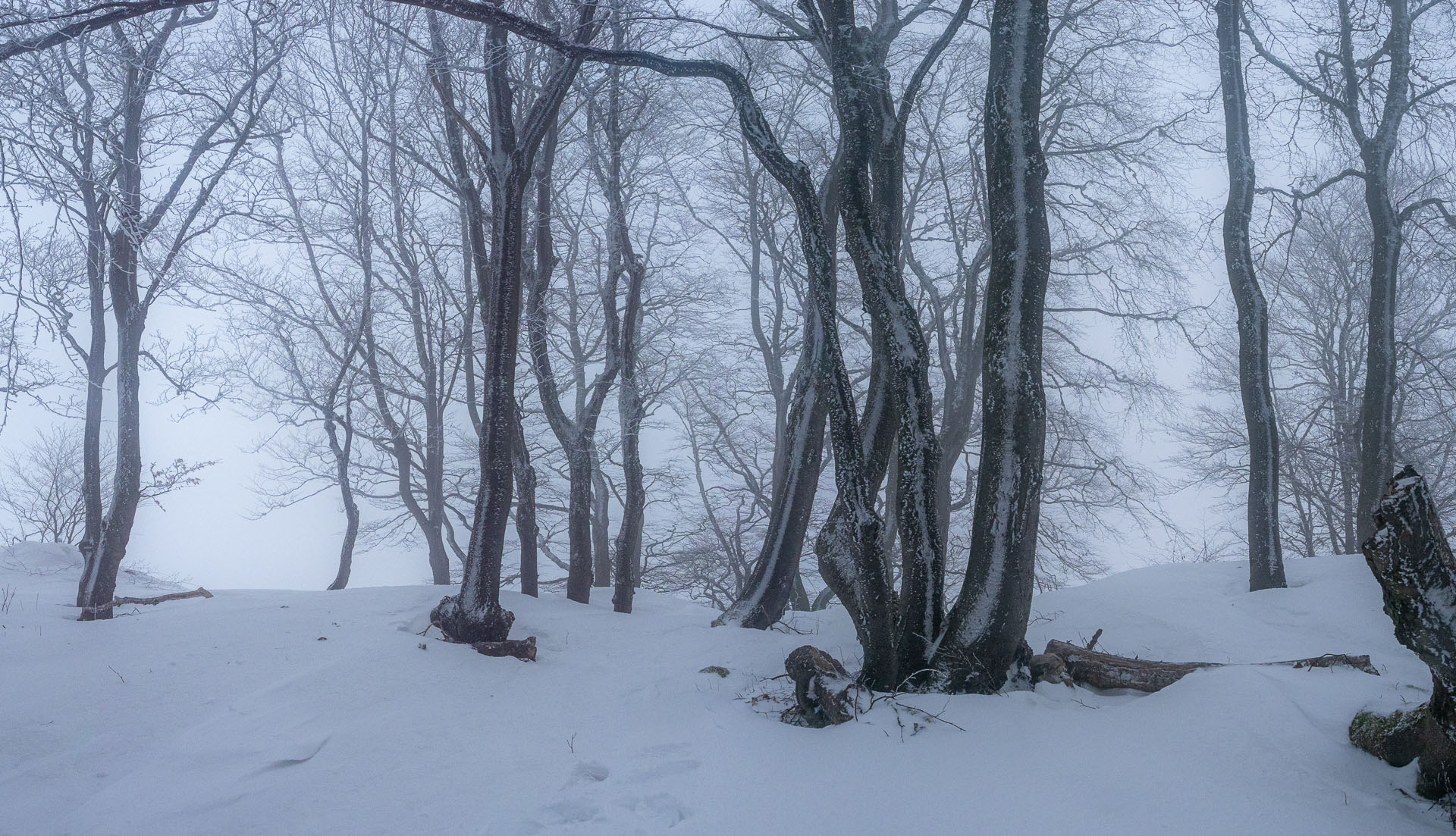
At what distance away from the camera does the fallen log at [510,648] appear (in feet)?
20.1

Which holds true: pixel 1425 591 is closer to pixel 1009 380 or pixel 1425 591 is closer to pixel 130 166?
pixel 1009 380

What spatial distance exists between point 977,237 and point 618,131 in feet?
21.5

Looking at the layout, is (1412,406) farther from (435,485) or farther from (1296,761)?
(435,485)

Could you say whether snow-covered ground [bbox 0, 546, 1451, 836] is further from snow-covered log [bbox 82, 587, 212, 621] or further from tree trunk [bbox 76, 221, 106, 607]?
tree trunk [bbox 76, 221, 106, 607]

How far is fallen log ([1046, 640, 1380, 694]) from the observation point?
15.0 feet

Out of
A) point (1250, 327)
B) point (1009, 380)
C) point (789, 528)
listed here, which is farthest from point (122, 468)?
point (1250, 327)

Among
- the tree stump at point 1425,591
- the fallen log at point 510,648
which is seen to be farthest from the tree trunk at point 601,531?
the tree stump at point 1425,591

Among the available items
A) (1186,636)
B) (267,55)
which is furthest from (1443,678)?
(267,55)

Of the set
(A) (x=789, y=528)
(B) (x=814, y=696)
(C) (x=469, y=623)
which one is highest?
(A) (x=789, y=528)

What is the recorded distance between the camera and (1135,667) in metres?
4.88

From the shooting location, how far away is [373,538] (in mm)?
18703

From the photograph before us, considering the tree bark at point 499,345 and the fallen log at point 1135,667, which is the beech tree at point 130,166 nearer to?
the tree bark at point 499,345

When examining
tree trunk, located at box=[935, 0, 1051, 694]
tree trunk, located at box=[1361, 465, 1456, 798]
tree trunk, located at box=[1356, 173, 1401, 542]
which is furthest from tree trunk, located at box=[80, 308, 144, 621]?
tree trunk, located at box=[1356, 173, 1401, 542]

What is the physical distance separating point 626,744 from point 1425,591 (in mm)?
3697
